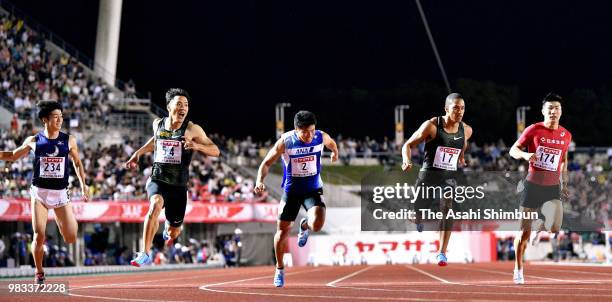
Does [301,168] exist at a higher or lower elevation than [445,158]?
lower

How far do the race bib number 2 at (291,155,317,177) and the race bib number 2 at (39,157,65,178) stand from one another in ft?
11.1

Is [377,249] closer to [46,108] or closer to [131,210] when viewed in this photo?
[131,210]

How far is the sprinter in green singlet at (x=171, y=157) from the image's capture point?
15.8 m

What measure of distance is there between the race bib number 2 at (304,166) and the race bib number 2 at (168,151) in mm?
1611

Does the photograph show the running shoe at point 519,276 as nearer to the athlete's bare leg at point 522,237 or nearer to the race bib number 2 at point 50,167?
the athlete's bare leg at point 522,237

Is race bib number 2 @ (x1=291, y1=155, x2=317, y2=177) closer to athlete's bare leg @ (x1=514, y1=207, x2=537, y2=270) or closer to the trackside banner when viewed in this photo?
athlete's bare leg @ (x1=514, y1=207, x2=537, y2=270)

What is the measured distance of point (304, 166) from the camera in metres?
15.7

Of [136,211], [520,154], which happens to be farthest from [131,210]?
[520,154]

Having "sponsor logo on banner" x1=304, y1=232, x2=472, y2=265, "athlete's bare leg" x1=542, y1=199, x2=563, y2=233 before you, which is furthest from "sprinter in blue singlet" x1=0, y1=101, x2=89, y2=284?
"sponsor logo on banner" x1=304, y1=232, x2=472, y2=265

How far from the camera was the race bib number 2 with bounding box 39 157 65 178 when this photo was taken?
1614 centimetres

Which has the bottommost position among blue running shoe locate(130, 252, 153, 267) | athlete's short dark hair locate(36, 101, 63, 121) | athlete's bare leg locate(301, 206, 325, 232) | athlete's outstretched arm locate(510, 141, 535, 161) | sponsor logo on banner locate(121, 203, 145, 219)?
blue running shoe locate(130, 252, 153, 267)

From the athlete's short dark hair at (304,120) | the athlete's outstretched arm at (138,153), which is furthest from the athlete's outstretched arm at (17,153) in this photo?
the athlete's short dark hair at (304,120)

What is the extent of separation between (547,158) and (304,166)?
11.8 feet

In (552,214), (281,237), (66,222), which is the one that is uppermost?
(552,214)
